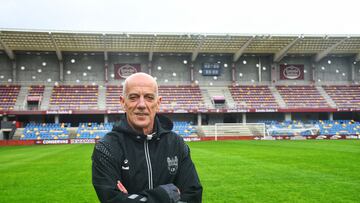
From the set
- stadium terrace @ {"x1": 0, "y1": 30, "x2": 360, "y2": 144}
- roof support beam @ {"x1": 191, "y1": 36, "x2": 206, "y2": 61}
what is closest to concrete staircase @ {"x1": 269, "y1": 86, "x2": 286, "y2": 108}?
stadium terrace @ {"x1": 0, "y1": 30, "x2": 360, "y2": 144}

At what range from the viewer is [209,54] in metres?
51.5

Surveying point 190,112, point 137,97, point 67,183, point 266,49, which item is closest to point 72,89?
point 190,112

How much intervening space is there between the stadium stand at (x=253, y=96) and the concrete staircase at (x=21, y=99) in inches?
1163

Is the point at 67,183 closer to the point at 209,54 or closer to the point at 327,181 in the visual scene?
the point at 327,181

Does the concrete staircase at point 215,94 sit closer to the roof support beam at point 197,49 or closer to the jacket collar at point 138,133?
the roof support beam at point 197,49

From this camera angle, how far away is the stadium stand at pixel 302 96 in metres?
48.7

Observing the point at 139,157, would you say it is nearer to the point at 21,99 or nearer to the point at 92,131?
the point at 92,131

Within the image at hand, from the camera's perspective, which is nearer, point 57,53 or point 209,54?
point 57,53

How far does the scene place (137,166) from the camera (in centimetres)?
308

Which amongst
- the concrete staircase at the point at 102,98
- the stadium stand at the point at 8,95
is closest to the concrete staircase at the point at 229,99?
the concrete staircase at the point at 102,98

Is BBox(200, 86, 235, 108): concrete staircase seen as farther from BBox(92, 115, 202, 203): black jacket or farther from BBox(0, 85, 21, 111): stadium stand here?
BBox(92, 115, 202, 203): black jacket

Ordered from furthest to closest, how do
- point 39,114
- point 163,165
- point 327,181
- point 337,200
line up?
point 39,114
point 327,181
point 337,200
point 163,165

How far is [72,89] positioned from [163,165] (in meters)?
48.1

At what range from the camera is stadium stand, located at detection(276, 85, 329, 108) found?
48.7 meters
